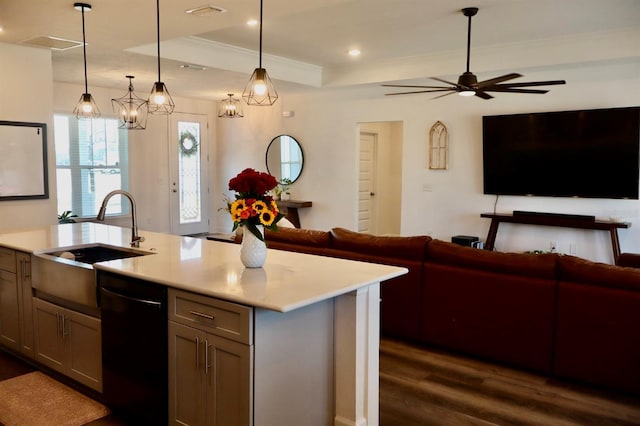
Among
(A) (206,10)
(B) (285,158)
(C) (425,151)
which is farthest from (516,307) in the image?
(B) (285,158)

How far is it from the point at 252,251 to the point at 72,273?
3.76 feet

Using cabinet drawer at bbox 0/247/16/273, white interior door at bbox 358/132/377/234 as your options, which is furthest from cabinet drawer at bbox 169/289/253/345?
white interior door at bbox 358/132/377/234

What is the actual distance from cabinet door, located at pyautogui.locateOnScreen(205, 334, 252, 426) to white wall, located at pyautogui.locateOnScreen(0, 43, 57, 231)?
398 cm

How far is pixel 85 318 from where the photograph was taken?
10.0 feet

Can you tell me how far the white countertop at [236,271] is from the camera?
7.43 ft

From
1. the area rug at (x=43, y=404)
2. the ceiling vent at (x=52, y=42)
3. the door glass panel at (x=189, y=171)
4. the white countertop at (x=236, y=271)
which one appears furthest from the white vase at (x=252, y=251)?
the door glass panel at (x=189, y=171)

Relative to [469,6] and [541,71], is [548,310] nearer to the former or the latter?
[469,6]

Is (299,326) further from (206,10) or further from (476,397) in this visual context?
(206,10)

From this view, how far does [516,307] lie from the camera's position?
3.50 m

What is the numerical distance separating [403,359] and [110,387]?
1959 millimetres

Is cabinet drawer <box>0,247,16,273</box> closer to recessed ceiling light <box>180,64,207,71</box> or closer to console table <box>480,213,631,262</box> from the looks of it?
recessed ceiling light <box>180,64,207,71</box>

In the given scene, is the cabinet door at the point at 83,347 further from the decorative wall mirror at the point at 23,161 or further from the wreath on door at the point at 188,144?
the wreath on door at the point at 188,144

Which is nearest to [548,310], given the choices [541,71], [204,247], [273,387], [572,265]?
[572,265]

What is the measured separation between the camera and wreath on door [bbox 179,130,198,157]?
9.59 metres
